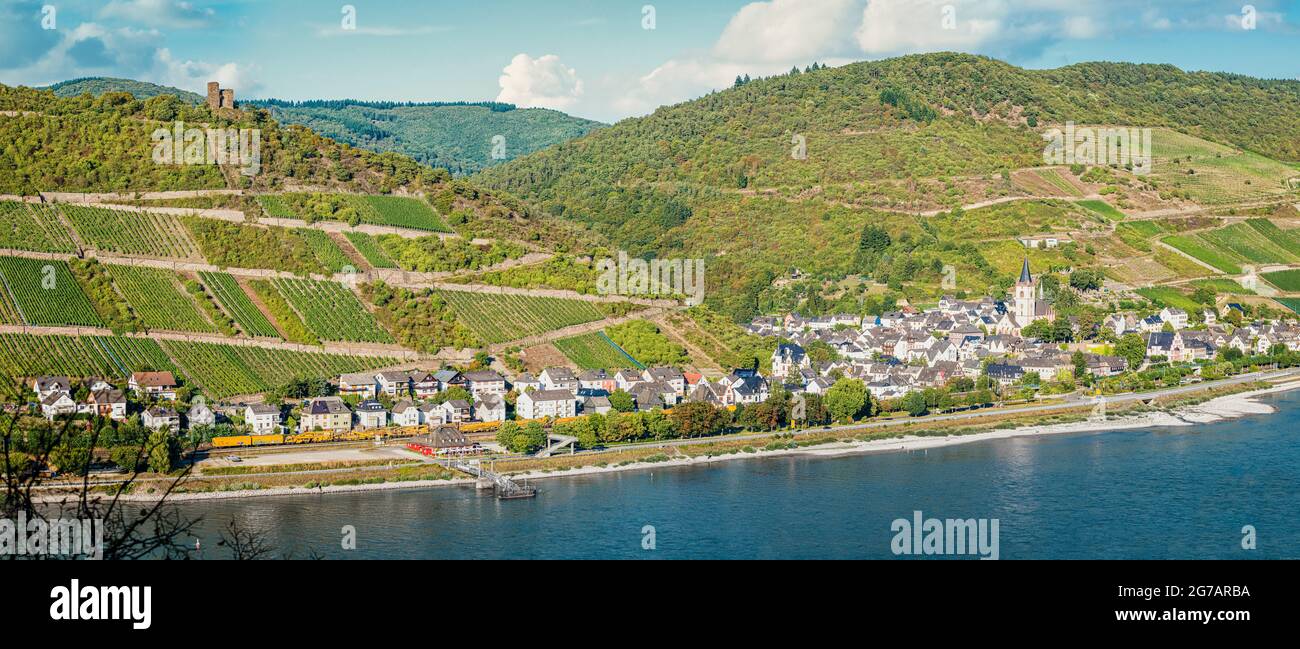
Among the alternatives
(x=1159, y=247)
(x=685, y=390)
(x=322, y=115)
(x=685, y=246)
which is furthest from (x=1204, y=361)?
(x=322, y=115)

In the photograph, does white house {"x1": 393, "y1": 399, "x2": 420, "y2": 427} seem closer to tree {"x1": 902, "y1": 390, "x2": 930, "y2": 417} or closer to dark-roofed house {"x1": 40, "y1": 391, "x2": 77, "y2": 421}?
dark-roofed house {"x1": 40, "y1": 391, "x2": 77, "y2": 421}

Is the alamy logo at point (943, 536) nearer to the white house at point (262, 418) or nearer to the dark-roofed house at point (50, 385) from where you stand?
the white house at point (262, 418)

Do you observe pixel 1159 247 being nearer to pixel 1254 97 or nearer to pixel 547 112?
pixel 1254 97

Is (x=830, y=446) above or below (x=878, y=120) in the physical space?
below

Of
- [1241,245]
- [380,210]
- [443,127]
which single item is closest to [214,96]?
[380,210]

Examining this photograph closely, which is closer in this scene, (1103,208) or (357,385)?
(357,385)

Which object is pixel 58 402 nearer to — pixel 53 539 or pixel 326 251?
pixel 326 251
